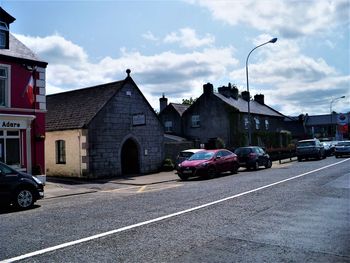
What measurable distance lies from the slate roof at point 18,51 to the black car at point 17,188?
7888mm

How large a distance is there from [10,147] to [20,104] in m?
2.09

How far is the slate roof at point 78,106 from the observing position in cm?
2386

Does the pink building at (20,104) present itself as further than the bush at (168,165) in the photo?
No

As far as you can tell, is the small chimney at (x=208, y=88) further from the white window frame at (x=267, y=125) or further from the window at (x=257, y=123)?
the white window frame at (x=267, y=125)

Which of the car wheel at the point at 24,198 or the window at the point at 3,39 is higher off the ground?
the window at the point at 3,39

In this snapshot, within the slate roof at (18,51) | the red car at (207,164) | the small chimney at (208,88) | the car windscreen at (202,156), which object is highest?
the small chimney at (208,88)

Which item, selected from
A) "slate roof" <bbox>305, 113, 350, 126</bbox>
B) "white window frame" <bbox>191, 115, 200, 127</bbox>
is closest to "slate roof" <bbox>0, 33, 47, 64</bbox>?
"white window frame" <bbox>191, 115, 200, 127</bbox>

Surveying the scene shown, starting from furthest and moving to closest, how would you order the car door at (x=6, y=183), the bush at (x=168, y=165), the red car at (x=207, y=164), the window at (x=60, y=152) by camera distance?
the bush at (x=168, y=165) → the window at (x=60, y=152) → the red car at (x=207, y=164) → the car door at (x=6, y=183)

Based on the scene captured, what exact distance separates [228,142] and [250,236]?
113 ft

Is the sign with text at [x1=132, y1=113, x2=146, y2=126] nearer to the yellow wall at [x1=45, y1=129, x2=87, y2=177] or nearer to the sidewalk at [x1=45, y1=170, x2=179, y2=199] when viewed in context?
the yellow wall at [x1=45, y1=129, x2=87, y2=177]

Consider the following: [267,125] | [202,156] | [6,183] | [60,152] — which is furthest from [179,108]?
[6,183]

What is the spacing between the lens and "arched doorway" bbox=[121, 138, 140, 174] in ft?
86.9

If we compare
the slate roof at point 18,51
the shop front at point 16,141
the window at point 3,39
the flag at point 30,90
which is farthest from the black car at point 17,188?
the window at point 3,39

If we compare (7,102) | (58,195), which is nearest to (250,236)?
(58,195)
